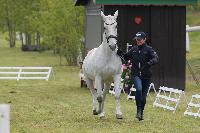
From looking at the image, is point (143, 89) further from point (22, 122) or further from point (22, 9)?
point (22, 9)

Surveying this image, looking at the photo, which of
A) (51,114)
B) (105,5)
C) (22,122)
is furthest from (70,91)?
(22,122)

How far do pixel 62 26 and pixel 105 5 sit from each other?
18.3m

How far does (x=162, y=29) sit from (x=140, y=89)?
1128 cm

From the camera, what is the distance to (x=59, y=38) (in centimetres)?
4366

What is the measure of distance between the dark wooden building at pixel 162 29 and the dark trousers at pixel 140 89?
10118 mm

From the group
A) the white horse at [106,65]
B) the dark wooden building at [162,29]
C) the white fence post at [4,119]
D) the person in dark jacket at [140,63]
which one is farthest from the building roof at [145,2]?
the white fence post at [4,119]

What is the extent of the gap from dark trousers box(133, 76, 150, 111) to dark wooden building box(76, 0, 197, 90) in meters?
10.1

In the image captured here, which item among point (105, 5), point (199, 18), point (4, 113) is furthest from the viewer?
point (199, 18)

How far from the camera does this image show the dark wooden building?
24266 millimetres

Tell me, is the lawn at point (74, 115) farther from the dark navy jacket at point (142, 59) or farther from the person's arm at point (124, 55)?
the person's arm at point (124, 55)

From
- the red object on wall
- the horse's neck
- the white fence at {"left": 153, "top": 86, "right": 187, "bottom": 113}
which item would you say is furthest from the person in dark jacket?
the red object on wall

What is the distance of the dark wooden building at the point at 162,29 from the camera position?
24266 millimetres

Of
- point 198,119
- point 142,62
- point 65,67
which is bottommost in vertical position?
point 65,67

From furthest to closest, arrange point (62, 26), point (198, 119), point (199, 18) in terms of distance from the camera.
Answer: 1. point (199, 18)
2. point (62, 26)
3. point (198, 119)
